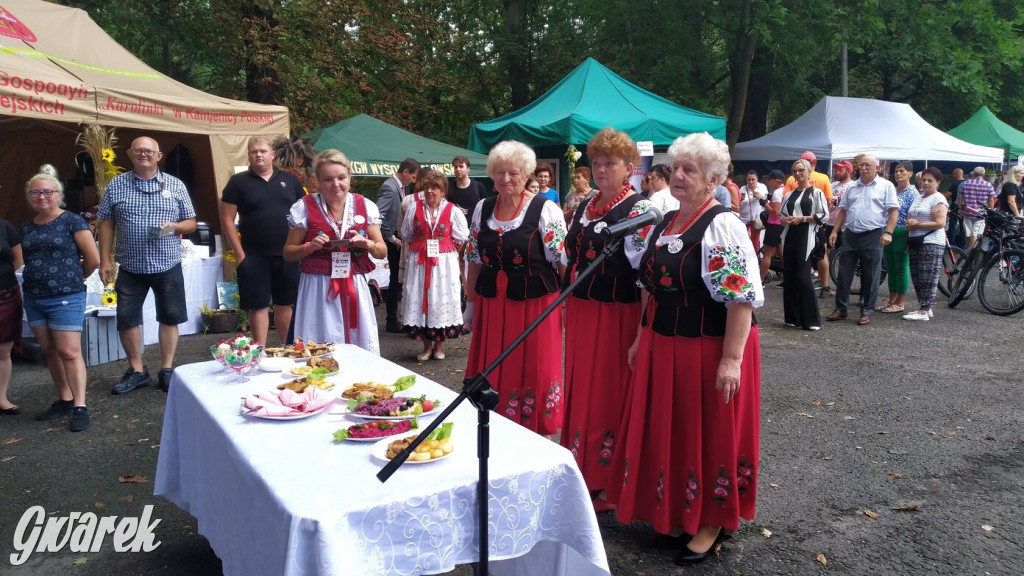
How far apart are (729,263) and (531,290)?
149 cm

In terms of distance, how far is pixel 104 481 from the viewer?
13.7 feet

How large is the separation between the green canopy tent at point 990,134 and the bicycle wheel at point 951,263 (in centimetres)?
1094

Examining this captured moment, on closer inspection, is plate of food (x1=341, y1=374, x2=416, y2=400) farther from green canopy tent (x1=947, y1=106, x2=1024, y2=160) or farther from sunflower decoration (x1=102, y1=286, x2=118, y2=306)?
green canopy tent (x1=947, y1=106, x2=1024, y2=160)

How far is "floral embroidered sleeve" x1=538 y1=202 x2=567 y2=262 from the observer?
4242 millimetres

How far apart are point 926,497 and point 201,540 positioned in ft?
11.7

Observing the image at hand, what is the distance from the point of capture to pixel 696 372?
3145 mm

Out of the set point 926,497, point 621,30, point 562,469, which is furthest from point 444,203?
point 621,30

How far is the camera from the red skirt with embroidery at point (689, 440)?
3154 mm

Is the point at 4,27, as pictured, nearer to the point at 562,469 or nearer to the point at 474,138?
the point at 474,138

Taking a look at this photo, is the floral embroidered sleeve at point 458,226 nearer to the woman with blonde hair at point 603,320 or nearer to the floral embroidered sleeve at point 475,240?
the floral embroidered sleeve at point 475,240

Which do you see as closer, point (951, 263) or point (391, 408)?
point (391, 408)

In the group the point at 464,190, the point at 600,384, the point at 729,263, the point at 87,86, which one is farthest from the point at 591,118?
the point at 729,263

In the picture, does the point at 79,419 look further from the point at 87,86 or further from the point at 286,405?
the point at 87,86

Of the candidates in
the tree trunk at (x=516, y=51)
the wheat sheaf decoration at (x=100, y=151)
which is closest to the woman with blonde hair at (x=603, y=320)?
the wheat sheaf decoration at (x=100, y=151)
